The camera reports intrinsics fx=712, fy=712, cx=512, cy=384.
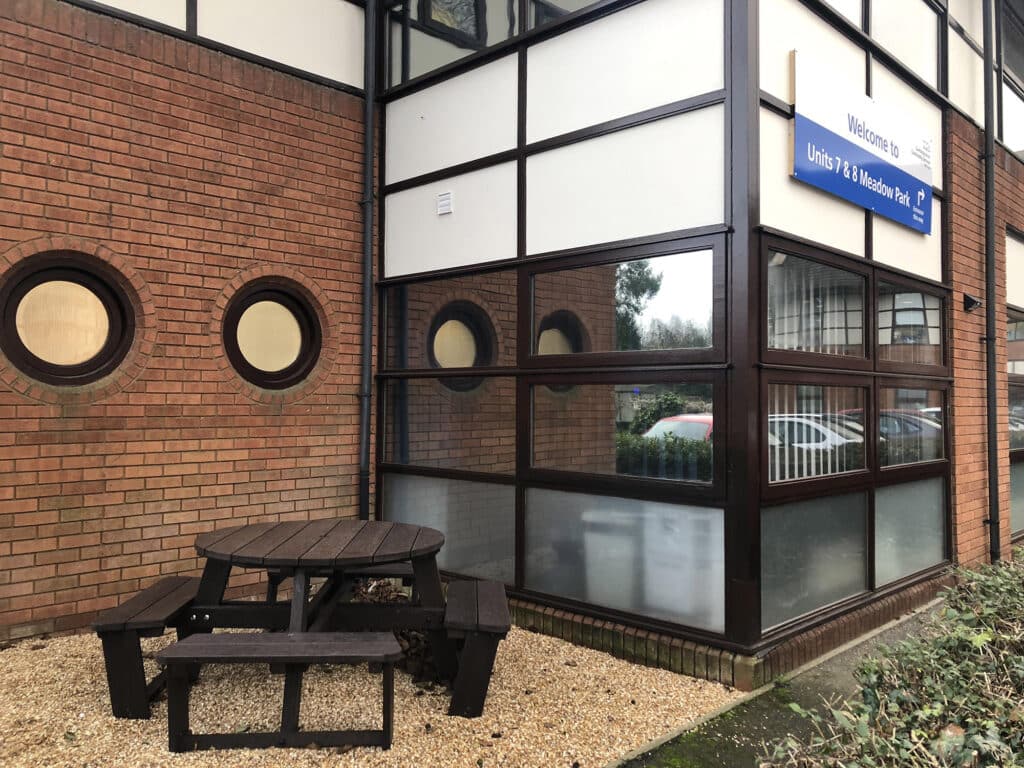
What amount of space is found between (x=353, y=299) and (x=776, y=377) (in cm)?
325

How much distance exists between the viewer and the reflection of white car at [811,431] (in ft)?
13.1

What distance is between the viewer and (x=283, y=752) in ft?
9.62

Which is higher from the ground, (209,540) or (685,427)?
(685,427)

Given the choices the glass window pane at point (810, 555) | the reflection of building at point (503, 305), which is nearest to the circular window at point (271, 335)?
the reflection of building at point (503, 305)

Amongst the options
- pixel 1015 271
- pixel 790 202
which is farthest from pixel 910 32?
pixel 1015 271

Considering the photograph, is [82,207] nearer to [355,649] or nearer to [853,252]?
[355,649]

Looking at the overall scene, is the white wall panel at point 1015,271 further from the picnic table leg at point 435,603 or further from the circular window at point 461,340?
the picnic table leg at point 435,603

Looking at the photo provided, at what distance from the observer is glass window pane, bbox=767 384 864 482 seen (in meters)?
3.98

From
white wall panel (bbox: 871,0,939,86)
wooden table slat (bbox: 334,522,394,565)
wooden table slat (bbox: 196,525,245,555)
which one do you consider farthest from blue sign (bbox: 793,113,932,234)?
wooden table slat (bbox: 196,525,245,555)

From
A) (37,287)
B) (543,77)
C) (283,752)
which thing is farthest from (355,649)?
(543,77)

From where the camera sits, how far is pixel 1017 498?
6.99m

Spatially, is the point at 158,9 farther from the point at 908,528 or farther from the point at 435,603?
the point at 908,528

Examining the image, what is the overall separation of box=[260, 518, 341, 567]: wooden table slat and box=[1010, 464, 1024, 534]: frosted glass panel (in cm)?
649

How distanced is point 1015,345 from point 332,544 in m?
7.05
